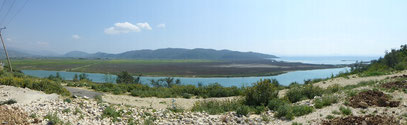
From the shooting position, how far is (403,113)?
21.2 ft

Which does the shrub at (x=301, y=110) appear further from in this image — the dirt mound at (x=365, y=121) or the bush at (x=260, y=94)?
the bush at (x=260, y=94)

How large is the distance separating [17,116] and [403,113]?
A: 12.7m

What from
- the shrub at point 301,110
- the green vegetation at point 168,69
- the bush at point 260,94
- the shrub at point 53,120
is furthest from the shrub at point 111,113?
the green vegetation at point 168,69

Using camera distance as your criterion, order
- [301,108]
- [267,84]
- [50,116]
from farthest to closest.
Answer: [267,84] → [301,108] → [50,116]

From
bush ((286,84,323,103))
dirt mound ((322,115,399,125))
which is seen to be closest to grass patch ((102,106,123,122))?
dirt mound ((322,115,399,125))

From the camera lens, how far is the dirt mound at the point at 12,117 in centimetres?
602

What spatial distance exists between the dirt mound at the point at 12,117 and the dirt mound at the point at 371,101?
11.9 m

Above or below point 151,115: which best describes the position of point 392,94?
above

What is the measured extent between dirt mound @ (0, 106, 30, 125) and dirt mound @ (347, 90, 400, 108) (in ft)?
38.9

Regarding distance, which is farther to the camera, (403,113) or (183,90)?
(183,90)

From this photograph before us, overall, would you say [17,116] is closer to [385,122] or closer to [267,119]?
[267,119]

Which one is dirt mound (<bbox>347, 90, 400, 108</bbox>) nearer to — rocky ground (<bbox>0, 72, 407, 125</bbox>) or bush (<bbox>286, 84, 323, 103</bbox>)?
rocky ground (<bbox>0, 72, 407, 125</bbox>)

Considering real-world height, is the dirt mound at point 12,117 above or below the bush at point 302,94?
above

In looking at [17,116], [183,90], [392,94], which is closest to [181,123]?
[17,116]
